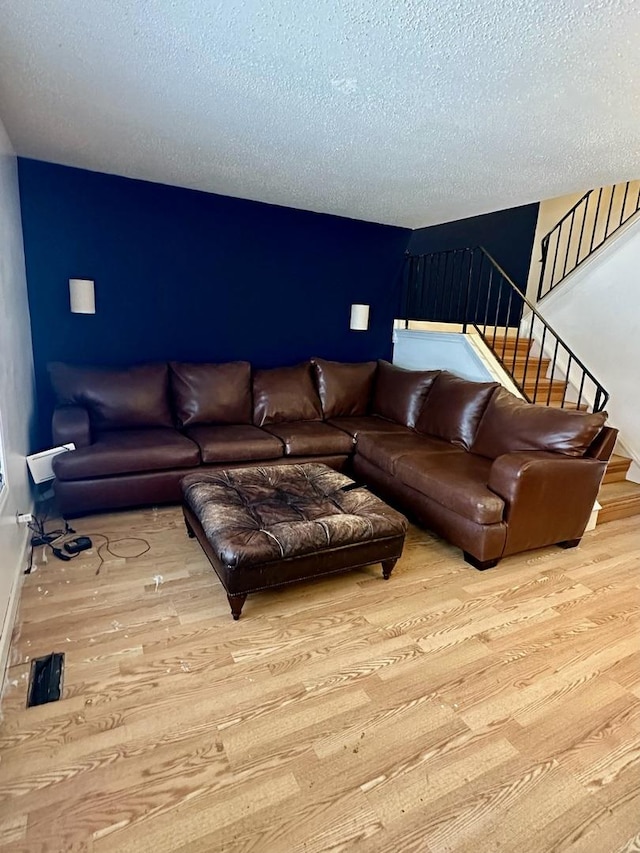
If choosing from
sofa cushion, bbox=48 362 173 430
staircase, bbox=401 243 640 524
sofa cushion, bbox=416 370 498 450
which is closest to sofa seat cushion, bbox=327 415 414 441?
sofa cushion, bbox=416 370 498 450

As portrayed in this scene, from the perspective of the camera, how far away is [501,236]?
586 centimetres

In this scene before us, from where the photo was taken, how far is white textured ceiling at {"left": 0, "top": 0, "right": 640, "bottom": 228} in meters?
1.52

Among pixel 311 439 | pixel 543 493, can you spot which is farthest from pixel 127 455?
pixel 543 493

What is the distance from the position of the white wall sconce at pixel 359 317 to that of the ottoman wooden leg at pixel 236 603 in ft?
10.7

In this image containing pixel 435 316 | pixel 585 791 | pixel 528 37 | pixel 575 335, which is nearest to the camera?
pixel 585 791

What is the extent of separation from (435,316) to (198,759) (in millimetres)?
5630

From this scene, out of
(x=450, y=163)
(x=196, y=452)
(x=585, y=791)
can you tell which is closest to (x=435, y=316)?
(x=450, y=163)

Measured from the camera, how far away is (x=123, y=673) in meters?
1.67

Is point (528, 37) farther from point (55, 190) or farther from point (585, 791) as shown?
point (55, 190)

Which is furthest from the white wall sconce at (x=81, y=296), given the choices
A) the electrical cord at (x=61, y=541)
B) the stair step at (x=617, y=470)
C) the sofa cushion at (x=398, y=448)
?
the stair step at (x=617, y=470)

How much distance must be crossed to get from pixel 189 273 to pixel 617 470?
13.3ft

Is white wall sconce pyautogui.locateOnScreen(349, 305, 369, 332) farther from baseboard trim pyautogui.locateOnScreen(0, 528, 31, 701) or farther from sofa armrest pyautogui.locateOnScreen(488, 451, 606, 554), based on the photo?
baseboard trim pyautogui.locateOnScreen(0, 528, 31, 701)

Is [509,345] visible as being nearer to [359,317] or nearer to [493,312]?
[493,312]

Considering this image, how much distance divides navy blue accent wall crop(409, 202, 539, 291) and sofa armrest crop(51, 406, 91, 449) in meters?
4.67
